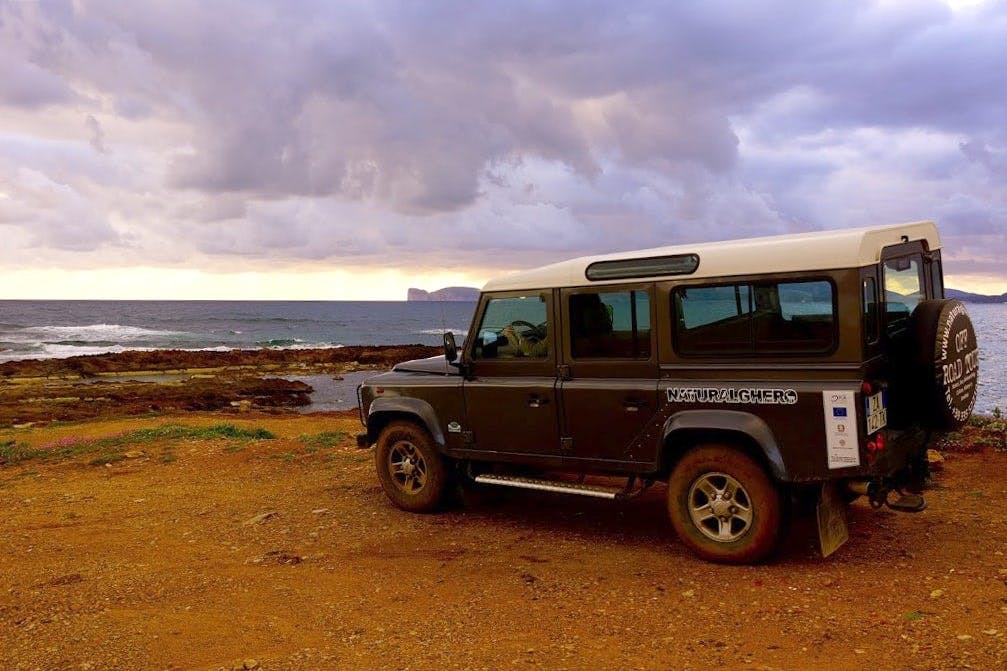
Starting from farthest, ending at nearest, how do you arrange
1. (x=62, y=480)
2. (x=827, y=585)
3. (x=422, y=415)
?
(x=62, y=480) → (x=422, y=415) → (x=827, y=585)

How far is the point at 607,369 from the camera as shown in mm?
6926

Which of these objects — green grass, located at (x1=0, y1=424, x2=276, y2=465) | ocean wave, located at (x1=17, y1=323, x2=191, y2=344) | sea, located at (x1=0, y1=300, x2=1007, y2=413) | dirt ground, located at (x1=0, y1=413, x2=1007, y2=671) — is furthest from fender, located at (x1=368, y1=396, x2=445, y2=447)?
ocean wave, located at (x1=17, y1=323, x2=191, y2=344)

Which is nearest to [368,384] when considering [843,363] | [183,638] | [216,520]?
[216,520]

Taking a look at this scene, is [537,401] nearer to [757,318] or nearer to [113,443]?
[757,318]

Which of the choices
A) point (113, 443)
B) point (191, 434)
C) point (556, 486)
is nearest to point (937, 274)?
point (556, 486)

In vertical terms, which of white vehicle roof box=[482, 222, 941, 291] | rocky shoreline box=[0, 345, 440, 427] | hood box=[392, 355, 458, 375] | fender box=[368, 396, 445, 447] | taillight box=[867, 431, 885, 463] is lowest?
rocky shoreline box=[0, 345, 440, 427]

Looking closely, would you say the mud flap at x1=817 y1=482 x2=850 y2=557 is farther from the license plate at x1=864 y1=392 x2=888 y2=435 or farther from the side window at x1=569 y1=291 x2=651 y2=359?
the side window at x1=569 y1=291 x2=651 y2=359

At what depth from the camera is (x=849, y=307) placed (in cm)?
573

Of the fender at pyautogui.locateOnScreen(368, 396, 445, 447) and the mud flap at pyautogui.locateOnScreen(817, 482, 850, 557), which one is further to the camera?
the fender at pyautogui.locateOnScreen(368, 396, 445, 447)

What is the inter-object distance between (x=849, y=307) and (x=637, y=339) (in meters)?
1.70

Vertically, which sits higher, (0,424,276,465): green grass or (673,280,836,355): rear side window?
(673,280,836,355): rear side window

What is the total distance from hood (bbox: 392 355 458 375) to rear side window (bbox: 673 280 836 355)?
2.51 metres

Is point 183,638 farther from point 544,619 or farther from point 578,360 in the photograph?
point 578,360

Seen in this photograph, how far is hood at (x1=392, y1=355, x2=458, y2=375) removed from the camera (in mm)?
8102
